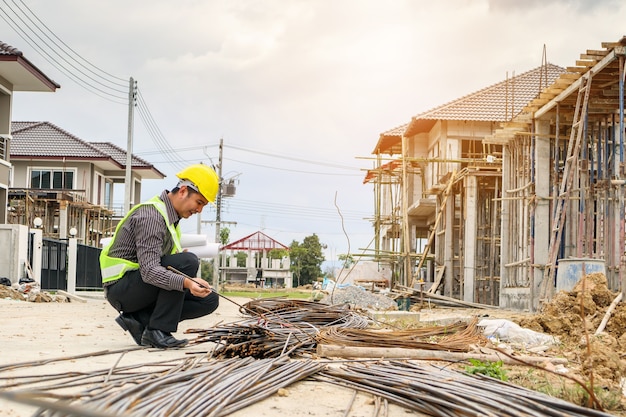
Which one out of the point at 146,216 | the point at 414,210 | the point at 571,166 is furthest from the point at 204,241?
the point at 414,210

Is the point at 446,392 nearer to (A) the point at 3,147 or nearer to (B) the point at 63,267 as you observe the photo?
(A) the point at 3,147

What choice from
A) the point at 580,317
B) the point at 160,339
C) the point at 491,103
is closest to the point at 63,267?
the point at 491,103

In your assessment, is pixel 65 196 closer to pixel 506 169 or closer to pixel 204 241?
pixel 506 169

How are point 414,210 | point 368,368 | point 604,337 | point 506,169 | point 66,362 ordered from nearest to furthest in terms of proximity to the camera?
point 368,368 < point 66,362 < point 604,337 < point 506,169 < point 414,210

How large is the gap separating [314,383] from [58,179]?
38.4 metres

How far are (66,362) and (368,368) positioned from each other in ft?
6.61

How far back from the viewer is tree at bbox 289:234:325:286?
64.4 metres

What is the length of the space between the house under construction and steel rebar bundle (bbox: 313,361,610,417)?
565cm

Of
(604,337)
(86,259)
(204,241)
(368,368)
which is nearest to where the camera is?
(368,368)

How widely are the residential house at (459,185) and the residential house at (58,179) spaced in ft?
49.9

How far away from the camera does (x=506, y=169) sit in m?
18.1

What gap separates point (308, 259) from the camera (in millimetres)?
65625

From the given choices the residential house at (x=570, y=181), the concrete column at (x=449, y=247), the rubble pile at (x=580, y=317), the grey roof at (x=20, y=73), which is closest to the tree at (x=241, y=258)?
the grey roof at (x=20, y=73)

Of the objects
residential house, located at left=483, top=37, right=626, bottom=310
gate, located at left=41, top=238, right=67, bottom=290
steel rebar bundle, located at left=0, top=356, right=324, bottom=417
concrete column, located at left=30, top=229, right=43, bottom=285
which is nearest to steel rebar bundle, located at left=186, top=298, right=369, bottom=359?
steel rebar bundle, located at left=0, top=356, right=324, bottom=417
